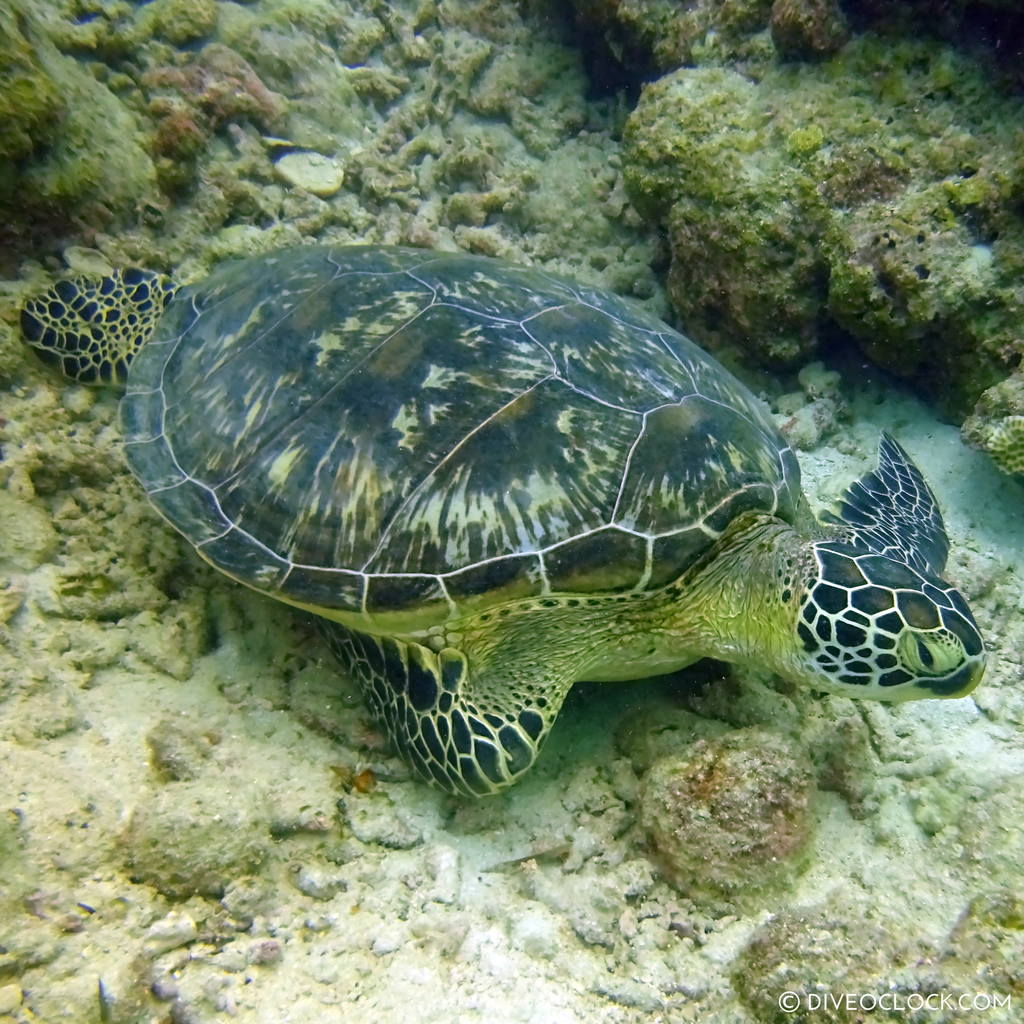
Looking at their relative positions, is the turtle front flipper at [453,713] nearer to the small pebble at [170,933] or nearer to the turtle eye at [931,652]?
the small pebble at [170,933]

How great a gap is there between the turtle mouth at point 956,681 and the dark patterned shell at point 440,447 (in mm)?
776

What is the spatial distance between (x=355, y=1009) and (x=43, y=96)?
12.0ft

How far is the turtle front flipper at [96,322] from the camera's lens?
2.83m

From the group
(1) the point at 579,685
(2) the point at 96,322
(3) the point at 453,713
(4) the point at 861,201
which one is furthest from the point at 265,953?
(4) the point at 861,201

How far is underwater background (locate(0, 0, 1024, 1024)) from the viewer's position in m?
1.78

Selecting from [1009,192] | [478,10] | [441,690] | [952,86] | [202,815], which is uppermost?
[952,86]

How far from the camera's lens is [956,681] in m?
2.04

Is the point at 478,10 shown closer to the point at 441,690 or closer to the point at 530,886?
the point at 441,690

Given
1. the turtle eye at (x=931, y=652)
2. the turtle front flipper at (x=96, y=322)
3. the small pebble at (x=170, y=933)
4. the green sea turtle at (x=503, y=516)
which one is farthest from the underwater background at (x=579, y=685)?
the turtle eye at (x=931, y=652)

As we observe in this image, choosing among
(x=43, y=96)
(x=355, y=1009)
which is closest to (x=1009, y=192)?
(x=355, y=1009)

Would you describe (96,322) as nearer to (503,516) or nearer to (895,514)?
A: (503,516)

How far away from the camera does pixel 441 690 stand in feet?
7.77

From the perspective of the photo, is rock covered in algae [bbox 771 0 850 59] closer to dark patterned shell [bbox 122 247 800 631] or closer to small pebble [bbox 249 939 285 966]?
dark patterned shell [bbox 122 247 800 631]

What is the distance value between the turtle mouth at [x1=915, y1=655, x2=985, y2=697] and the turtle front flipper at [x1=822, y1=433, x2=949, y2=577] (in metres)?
0.62
